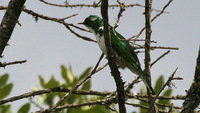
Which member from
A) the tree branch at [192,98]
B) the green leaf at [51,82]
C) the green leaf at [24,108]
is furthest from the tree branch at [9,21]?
the green leaf at [51,82]

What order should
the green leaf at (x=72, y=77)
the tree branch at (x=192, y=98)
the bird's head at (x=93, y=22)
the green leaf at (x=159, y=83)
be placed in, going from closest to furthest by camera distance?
the tree branch at (x=192, y=98), the green leaf at (x=159, y=83), the bird's head at (x=93, y=22), the green leaf at (x=72, y=77)

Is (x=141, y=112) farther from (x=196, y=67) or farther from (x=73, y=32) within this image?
(x=196, y=67)

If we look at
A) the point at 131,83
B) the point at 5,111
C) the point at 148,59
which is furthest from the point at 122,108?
the point at 5,111

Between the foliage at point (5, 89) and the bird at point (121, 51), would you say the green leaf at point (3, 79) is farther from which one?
the bird at point (121, 51)

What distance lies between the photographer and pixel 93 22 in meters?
4.98

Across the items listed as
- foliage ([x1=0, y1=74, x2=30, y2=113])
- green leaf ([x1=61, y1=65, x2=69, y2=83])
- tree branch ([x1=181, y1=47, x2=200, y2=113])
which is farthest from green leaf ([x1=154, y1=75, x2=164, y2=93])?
foliage ([x1=0, y1=74, x2=30, y2=113])

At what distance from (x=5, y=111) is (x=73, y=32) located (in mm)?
1607

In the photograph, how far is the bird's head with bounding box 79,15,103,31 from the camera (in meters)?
4.91

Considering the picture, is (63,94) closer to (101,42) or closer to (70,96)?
(70,96)

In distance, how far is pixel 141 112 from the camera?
5004 millimetres

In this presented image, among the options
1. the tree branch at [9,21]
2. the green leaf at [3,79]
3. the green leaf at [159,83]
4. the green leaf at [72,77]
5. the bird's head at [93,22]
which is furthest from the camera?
the green leaf at [72,77]

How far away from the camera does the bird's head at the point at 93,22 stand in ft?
16.1

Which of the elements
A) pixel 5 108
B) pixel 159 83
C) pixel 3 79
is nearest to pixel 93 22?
pixel 159 83

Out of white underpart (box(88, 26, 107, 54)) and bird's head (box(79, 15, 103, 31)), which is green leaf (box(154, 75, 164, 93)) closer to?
white underpart (box(88, 26, 107, 54))
